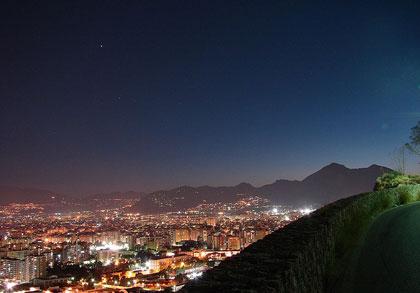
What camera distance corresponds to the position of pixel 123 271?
3719 centimetres

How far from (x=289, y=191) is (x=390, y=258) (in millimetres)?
103541

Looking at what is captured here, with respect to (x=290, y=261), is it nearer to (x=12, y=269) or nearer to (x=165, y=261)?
(x=165, y=261)

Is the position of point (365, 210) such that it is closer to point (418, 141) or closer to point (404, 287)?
point (404, 287)

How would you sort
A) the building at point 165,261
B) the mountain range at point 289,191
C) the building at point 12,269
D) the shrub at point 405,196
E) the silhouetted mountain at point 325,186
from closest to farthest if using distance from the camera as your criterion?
the shrub at point 405,196, the building at point 165,261, the building at point 12,269, the silhouetted mountain at point 325,186, the mountain range at point 289,191

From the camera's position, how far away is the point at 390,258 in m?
8.85

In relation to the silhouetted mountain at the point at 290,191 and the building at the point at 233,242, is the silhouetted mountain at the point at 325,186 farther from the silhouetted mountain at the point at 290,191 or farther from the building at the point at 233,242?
the building at the point at 233,242

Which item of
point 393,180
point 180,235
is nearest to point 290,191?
point 180,235

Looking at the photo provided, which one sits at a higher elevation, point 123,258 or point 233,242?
point 233,242

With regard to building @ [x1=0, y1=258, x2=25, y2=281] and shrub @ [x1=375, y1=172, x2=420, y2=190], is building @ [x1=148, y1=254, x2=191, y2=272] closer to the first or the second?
building @ [x1=0, y1=258, x2=25, y2=281]

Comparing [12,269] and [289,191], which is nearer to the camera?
[12,269]

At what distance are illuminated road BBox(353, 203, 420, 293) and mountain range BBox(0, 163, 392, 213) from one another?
2773 cm

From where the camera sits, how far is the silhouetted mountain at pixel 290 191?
276 ft

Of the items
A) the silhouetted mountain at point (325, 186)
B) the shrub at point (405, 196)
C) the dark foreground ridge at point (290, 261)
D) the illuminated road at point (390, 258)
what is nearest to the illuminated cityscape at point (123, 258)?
the illuminated road at point (390, 258)

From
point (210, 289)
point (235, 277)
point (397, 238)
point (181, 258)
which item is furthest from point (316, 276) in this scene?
point (181, 258)
